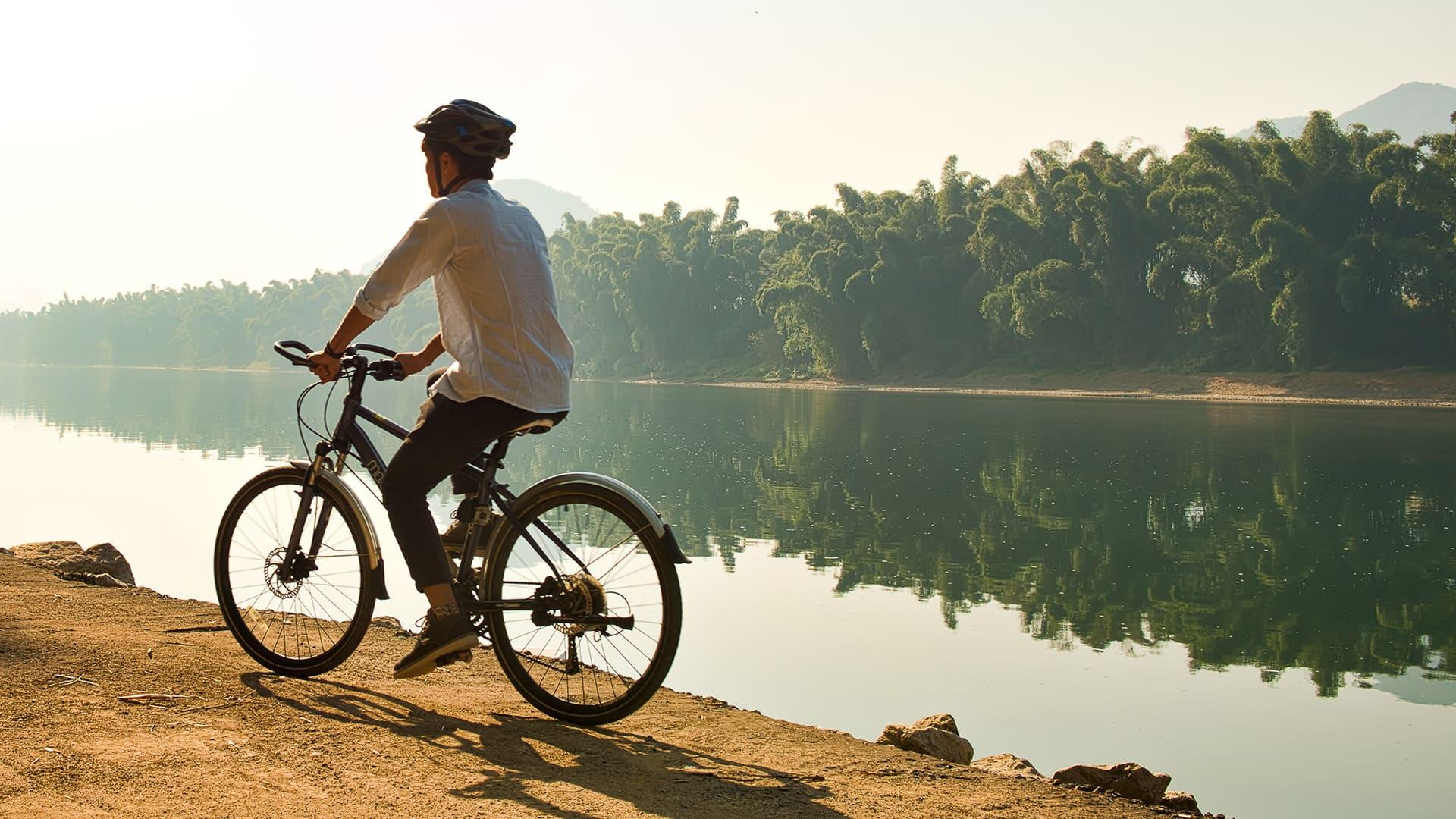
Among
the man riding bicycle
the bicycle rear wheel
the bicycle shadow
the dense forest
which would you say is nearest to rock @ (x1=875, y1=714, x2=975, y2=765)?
the bicycle shadow

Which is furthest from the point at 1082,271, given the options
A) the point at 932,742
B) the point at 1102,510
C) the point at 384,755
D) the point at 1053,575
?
the point at 384,755

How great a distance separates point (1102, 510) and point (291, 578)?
12109 millimetres

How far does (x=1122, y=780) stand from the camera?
382 centimetres

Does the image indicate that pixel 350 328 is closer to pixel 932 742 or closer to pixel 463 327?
pixel 463 327

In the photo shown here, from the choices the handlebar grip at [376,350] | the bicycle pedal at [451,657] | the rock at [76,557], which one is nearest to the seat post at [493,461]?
the bicycle pedal at [451,657]

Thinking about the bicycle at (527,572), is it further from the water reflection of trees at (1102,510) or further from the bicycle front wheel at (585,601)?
the water reflection of trees at (1102,510)

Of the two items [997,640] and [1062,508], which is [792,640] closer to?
[997,640]

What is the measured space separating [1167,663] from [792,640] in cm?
230

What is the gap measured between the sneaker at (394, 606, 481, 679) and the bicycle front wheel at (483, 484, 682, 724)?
95 millimetres

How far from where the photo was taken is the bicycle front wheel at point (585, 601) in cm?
366

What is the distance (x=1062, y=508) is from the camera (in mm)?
15148

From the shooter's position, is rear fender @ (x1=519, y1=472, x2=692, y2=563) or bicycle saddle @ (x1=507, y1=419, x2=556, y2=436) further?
bicycle saddle @ (x1=507, y1=419, x2=556, y2=436)

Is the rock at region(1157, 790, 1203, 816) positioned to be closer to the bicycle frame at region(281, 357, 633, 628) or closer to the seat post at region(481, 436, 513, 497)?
the bicycle frame at region(281, 357, 633, 628)

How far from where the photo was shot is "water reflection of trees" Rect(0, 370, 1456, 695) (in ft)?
30.5
